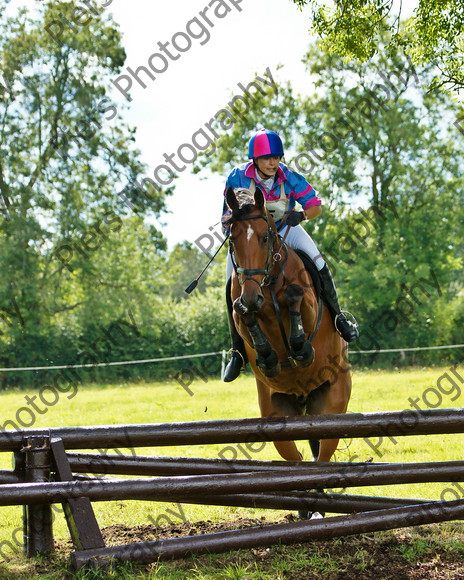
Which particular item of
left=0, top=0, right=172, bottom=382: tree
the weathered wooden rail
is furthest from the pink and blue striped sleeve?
left=0, top=0, right=172, bottom=382: tree

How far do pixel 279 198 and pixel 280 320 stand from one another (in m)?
1.06

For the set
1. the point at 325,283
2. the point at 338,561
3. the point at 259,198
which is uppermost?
the point at 259,198

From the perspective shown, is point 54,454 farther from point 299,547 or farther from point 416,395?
point 416,395

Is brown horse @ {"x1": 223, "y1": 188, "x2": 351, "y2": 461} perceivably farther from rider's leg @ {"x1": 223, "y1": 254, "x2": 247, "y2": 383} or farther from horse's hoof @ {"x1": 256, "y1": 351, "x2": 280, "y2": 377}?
rider's leg @ {"x1": 223, "y1": 254, "x2": 247, "y2": 383}

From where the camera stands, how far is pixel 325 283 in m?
4.93

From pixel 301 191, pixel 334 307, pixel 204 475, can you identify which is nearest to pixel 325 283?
pixel 334 307

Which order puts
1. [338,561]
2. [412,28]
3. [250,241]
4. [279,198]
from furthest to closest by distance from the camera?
A: 1. [412,28]
2. [279,198]
3. [250,241]
4. [338,561]

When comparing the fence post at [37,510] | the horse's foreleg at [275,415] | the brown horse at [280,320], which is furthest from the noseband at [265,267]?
the fence post at [37,510]

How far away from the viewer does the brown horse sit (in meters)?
4.09

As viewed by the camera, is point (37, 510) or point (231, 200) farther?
point (231, 200)

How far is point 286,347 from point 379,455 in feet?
10.5

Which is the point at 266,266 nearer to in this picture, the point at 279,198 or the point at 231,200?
the point at 231,200

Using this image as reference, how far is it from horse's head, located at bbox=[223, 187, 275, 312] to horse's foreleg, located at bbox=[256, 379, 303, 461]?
1.15 m

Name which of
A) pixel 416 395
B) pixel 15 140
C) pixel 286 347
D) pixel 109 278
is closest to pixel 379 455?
pixel 286 347
